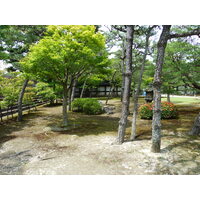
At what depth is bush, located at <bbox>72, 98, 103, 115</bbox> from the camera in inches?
496

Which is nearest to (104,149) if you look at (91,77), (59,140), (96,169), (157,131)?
(96,169)

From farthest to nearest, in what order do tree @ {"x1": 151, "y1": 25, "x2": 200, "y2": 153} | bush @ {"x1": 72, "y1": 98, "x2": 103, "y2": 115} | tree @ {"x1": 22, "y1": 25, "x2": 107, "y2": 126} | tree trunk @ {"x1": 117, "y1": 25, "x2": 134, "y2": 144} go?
bush @ {"x1": 72, "y1": 98, "x2": 103, "y2": 115} < tree @ {"x1": 22, "y1": 25, "x2": 107, "y2": 126} < tree trunk @ {"x1": 117, "y1": 25, "x2": 134, "y2": 144} < tree @ {"x1": 151, "y1": 25, "x2": 200, "y2": 153}

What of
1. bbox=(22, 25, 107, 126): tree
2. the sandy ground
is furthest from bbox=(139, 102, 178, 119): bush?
bbox=(22, 25, 107, 126): tree

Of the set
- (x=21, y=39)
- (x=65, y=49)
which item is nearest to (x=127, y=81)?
(x=65, y=49)

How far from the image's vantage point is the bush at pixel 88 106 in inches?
496

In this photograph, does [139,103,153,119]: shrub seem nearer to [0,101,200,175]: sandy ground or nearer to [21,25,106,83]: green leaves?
[0,101,200,175]: sandy ground

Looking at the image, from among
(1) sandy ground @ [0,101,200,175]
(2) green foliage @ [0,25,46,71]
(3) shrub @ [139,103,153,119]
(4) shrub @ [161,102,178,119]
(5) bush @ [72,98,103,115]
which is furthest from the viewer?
(5) bush @ [72,98,103,115]

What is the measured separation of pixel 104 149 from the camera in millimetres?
5059

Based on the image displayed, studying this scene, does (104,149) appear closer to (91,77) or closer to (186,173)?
(186,173)

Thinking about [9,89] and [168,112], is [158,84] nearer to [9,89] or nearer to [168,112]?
[168,112]

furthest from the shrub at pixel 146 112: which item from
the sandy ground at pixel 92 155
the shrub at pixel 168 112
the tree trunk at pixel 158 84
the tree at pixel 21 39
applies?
the tree at pixel 21 39

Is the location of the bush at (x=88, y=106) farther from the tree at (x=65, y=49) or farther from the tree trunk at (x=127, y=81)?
the tree trunk at (x=127, y=81)

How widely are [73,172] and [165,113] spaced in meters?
7.69

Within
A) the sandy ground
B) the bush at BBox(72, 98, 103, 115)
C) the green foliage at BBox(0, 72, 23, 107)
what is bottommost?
the sandy ground
